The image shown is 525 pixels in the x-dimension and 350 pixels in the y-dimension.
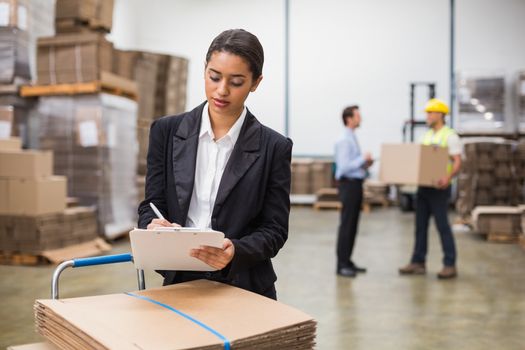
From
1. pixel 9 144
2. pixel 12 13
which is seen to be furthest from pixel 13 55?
pixel 9 144

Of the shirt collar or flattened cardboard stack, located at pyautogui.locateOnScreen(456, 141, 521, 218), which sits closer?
the shirt collar

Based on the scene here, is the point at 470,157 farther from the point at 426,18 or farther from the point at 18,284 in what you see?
the point at 18,284

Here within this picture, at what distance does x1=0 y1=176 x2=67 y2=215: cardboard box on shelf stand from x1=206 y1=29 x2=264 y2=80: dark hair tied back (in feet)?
18.1

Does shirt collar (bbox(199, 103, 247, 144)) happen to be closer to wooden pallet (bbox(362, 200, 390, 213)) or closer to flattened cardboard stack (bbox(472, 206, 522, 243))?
flattened cardboard stack (bbox(472, 206, 522, 243))

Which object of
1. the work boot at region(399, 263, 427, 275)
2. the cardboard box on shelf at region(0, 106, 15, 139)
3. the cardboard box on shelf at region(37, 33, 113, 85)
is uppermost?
the cardboard box on shelf at region(37, 33, 113, 85)

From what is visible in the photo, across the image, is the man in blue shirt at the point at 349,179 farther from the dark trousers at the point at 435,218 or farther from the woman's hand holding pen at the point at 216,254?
the woman's hand holding pen at the point at 216,254

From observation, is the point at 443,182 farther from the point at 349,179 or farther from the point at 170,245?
the point at 170,245

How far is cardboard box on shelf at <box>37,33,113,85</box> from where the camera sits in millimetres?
7594

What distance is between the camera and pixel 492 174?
9859 millimetres

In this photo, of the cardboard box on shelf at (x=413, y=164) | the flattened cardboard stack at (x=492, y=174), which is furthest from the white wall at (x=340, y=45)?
the cardboard box on shelf at (x=413, y=164)

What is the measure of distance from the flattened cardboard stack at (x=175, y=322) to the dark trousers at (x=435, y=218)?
4886mm

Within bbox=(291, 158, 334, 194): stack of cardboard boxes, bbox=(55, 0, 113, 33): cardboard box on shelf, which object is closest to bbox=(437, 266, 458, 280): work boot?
bbox=(55, 0, 113, 33): cardboard box on shelf

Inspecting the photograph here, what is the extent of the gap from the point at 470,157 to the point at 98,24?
6273 mm

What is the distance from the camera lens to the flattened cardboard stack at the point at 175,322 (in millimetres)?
1276
